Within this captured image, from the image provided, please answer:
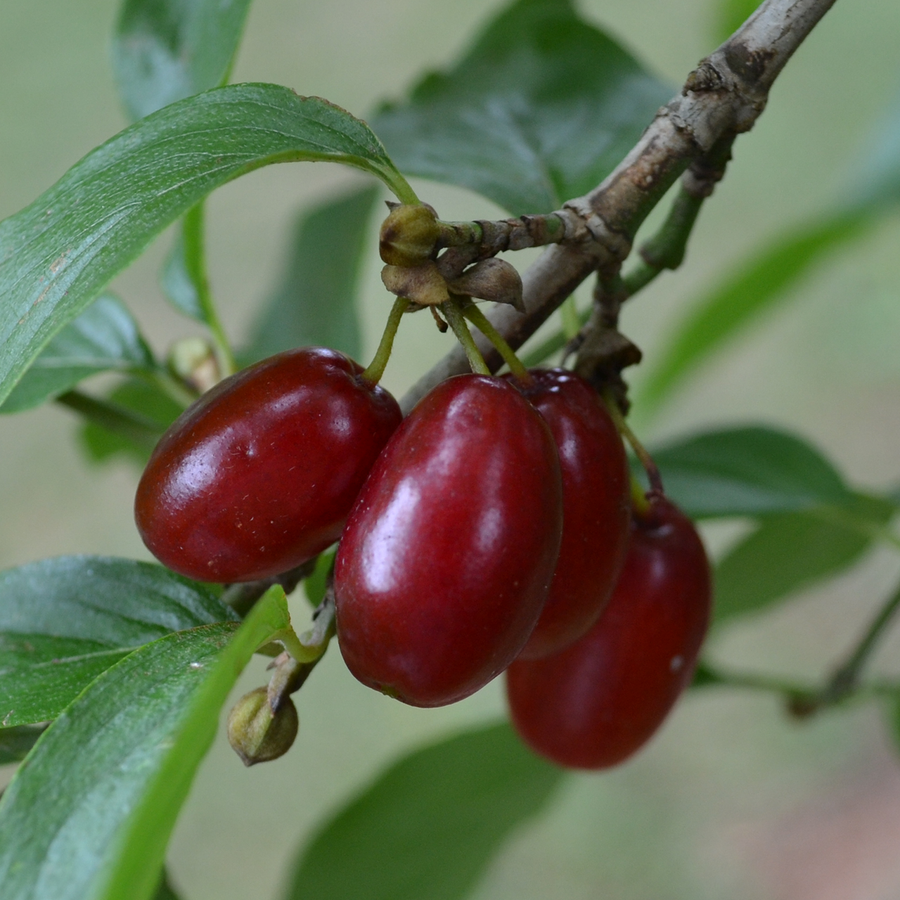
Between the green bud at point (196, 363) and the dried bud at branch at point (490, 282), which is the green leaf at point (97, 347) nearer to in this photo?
the green bud at point (196, 363)

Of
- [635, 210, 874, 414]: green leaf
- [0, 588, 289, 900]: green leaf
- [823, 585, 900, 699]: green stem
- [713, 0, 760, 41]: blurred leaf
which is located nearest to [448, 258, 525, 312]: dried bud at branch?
[0, 588, 289, 900]: green leaf

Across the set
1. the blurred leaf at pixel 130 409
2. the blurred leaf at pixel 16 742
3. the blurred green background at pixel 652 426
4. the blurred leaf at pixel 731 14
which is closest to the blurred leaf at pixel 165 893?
the blurred leaf at pixel 16 742

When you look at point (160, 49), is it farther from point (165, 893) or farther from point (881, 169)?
point (881, 169)

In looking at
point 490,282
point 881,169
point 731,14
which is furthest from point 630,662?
point 731,14

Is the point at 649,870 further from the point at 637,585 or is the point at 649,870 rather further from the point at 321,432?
the point at 321,432

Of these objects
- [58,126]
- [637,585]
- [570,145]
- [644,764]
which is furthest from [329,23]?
[637,585]
